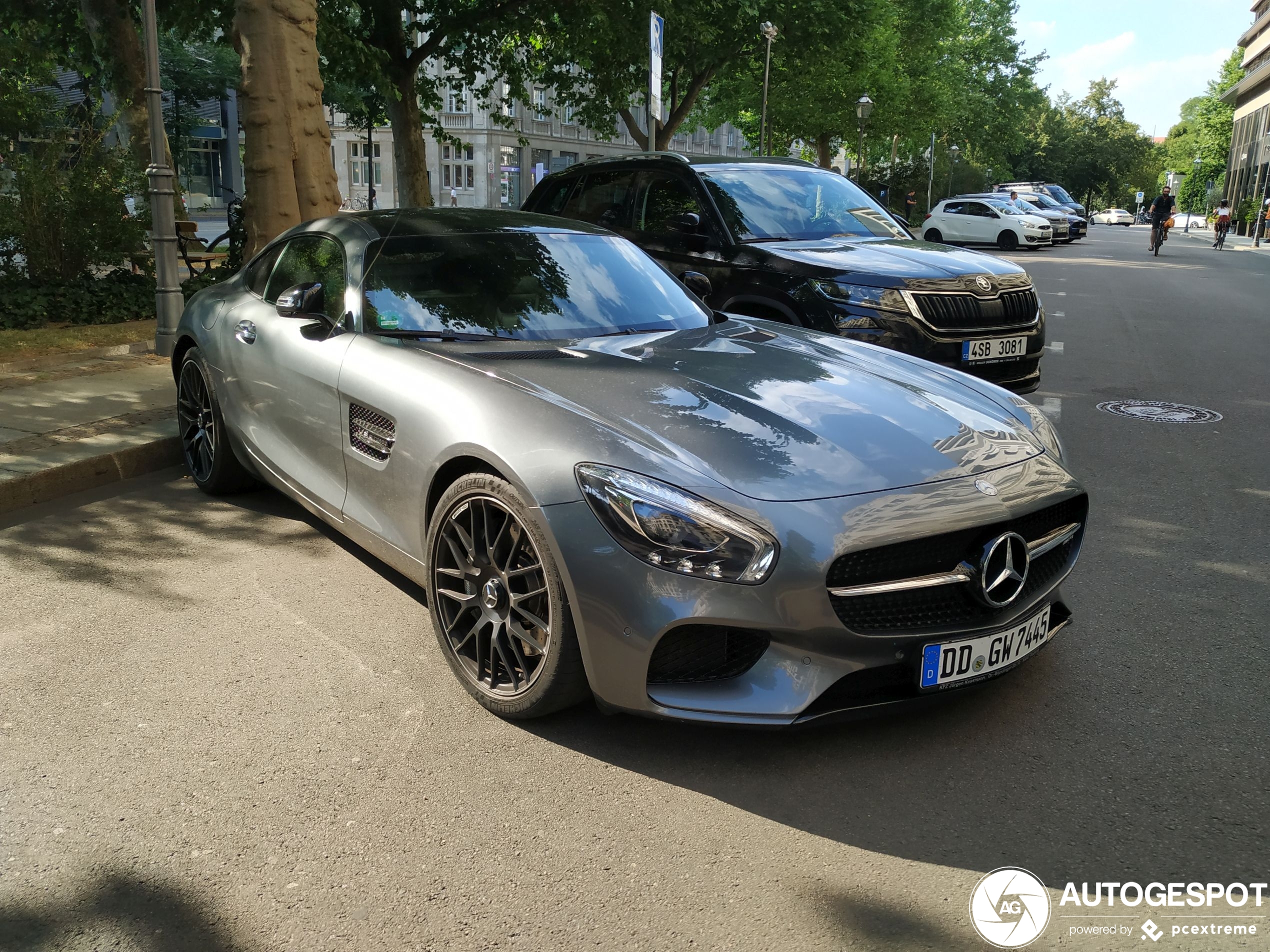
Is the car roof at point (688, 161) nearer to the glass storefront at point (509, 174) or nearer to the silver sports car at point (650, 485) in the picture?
the silver sports car at point (650, 485)

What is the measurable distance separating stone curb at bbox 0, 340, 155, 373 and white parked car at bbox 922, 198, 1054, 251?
2821cm

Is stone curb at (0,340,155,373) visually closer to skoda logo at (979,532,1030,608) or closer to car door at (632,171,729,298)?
car door at (632,171,729,298)

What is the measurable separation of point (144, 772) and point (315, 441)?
5.29 ft

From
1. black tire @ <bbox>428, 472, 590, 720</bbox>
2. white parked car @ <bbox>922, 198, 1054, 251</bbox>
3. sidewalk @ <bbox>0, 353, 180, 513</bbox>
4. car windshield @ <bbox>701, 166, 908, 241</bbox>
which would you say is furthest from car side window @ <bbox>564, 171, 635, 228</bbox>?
white parked car @ <bbox>922, 198, 1054, 251</bbox>

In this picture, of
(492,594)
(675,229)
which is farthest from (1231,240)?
(492,594)

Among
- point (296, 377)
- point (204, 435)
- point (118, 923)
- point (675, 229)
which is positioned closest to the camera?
point (118, 923)

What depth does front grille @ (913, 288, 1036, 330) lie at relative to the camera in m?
6.66

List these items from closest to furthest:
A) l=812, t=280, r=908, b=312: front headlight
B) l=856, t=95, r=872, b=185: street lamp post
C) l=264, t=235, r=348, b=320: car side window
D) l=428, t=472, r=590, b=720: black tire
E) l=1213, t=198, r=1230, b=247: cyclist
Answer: l=428, t=472, r=590, b=720: black tire → l=264, t=235, r=348, b=320: car side window → l=812, t=280, r=908, b=312: front headlight → l=1213, t=198, r=1230, b=247: cyclist → l=856, t=95, r=872, b=185: street lamp post

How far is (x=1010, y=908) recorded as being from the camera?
2492mm

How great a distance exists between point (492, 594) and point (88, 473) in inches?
144

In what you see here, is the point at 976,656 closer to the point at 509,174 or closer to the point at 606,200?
the point at 606,200

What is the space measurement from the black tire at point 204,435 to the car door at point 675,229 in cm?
314

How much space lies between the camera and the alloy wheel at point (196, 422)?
5516mm

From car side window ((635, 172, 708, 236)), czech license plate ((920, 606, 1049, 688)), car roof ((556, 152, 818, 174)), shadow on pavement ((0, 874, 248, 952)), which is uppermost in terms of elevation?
car roof ((556, 152, 818, 174))
